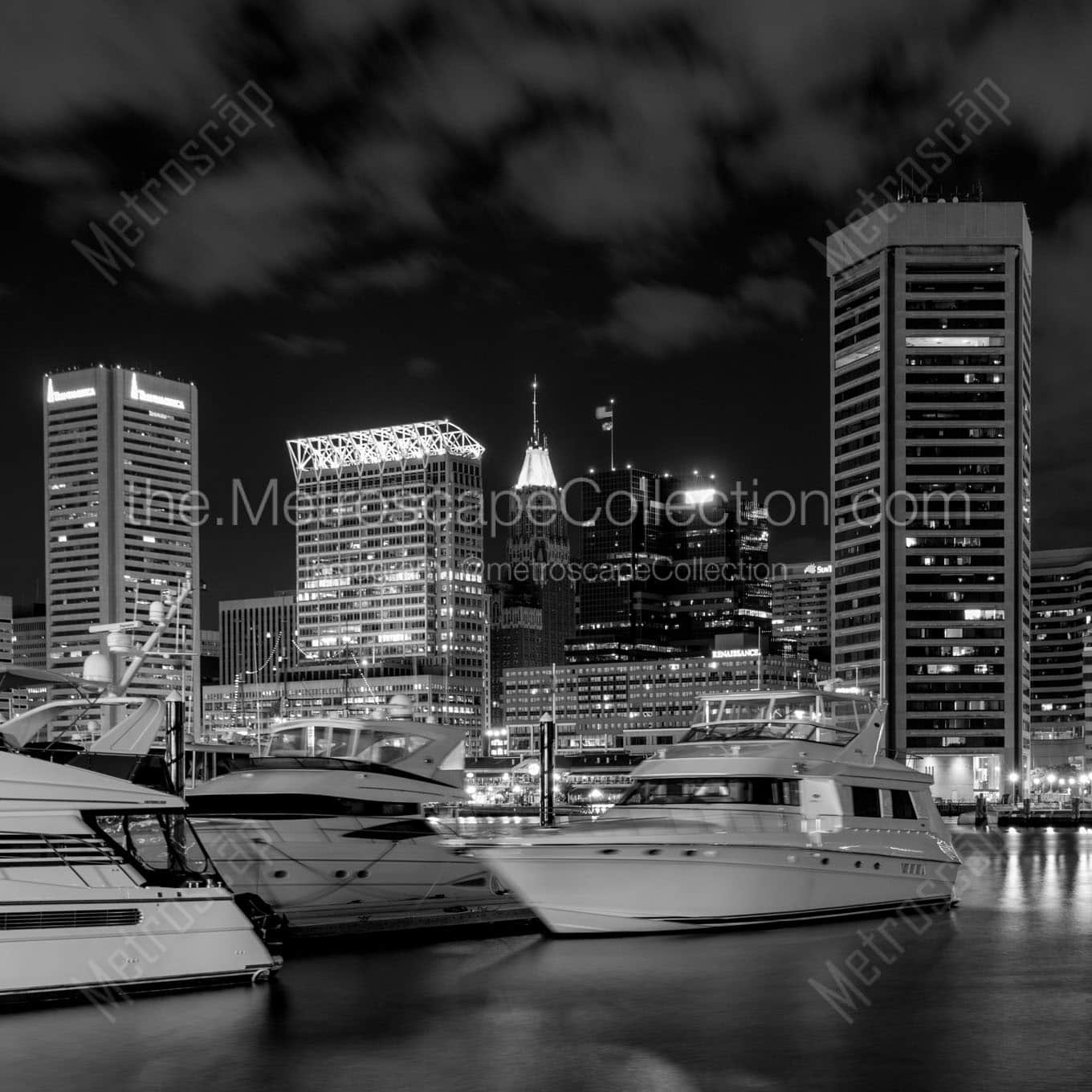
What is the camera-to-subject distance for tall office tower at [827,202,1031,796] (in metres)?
159

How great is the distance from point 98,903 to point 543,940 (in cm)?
961

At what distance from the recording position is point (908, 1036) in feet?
62.5

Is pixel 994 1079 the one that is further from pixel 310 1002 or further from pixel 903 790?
pixel 903 790

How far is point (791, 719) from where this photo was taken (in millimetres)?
30953

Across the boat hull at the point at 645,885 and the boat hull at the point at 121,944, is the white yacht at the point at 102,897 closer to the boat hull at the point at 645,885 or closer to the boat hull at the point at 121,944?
the boat hull at the point at 121,944

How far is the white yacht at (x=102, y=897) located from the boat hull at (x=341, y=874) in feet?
16.9

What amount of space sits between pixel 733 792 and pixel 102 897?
12.7 metres

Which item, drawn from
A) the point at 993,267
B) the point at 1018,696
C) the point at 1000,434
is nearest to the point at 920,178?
the point at 993,267

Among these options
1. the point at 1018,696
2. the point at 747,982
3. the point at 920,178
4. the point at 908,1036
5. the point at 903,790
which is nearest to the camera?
the point at 908,1036

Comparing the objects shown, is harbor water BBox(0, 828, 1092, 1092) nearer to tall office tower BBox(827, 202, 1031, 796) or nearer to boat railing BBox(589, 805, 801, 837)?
boat railing BBox(589, 805, 801, 837)

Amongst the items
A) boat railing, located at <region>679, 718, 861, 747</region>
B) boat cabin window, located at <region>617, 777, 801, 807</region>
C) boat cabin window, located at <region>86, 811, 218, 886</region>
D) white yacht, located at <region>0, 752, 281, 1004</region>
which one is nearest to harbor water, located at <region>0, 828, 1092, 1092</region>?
white yacht, located at <region>0, 752, 281, 1004</region>

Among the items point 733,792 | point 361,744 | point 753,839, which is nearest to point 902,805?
point 733,792

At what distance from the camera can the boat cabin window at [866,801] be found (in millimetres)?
29516

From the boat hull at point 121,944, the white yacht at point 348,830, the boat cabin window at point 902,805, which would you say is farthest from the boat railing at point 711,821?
the boat hull at point 121,944
